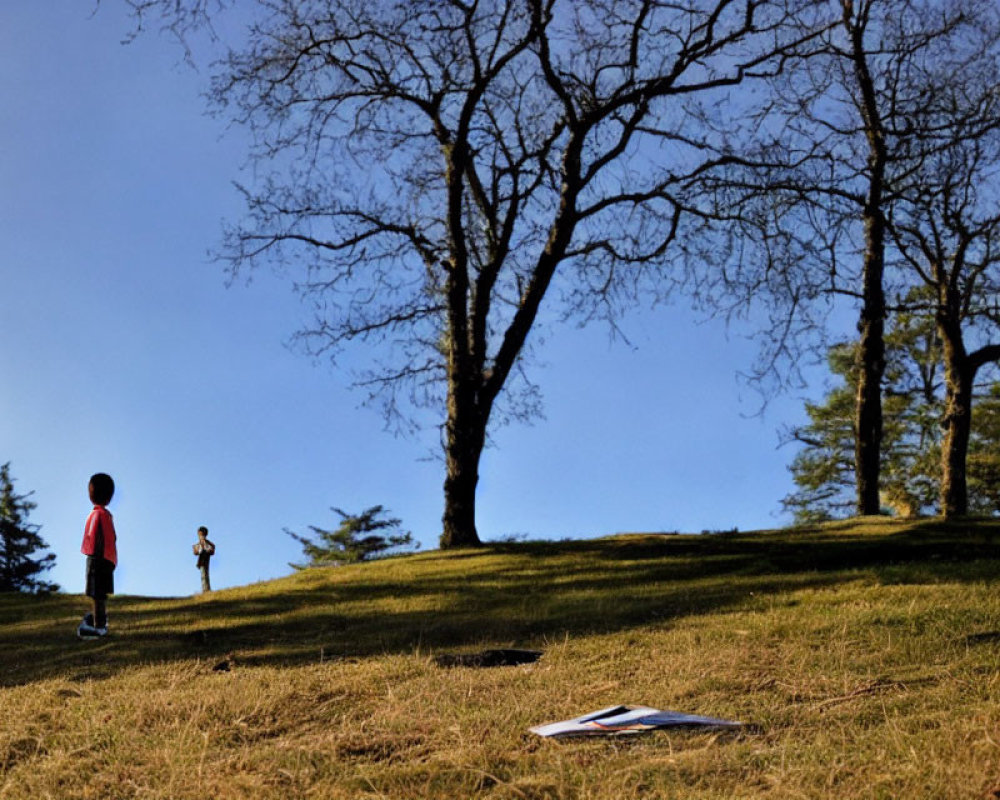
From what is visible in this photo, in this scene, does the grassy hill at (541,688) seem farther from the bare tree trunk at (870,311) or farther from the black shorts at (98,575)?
the bare tree trunk at (870,311)

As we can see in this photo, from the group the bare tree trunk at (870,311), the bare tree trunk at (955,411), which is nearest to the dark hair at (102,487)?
the bare tree trunk at (870,311)

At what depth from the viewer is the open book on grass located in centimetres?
628

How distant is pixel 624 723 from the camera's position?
6.39m

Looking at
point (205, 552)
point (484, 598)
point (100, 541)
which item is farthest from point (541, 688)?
point (205, 552)

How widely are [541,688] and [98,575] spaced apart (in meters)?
7.49

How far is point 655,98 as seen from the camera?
21.2 metres

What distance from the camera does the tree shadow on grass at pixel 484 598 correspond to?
37.9 ft

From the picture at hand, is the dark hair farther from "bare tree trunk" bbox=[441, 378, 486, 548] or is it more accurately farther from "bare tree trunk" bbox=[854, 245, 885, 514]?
"bare tree trunk" bbox=[854, 245, 885, 514]

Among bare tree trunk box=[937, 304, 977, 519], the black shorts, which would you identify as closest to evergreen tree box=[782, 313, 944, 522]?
bare tree trunk box=[937, 304, 977, 519]

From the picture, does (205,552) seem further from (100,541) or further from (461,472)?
(100,541)

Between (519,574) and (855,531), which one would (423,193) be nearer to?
(519,574)

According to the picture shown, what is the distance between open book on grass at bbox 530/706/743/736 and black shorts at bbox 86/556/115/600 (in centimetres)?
828

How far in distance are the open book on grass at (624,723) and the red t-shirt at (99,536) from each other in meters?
8.27

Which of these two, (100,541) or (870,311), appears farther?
(870,311)
